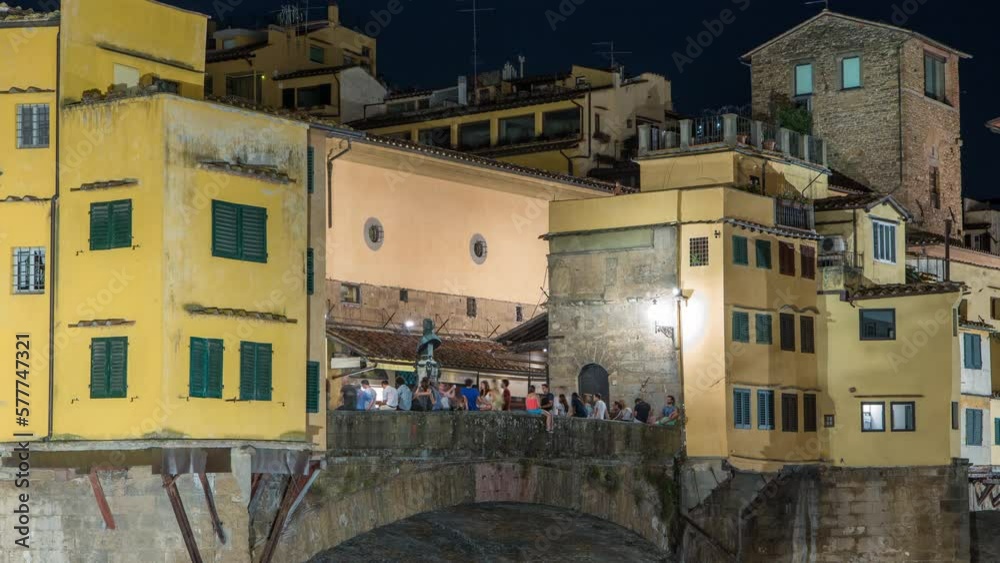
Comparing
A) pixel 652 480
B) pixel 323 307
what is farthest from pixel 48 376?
pixel 652 480

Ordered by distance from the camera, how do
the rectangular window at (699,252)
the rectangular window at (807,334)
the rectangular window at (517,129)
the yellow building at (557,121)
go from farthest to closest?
the rectangular window at (517,129) → the yellow building at (557,121) → the rectangular window at (807,334) → the rectangular window at (699,252)

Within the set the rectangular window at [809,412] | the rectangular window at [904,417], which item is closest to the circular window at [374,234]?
the rectangular window at [809,412]

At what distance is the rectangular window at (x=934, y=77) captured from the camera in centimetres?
7544

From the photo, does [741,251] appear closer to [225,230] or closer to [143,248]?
[225,230]

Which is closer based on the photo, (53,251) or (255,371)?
(53,251)

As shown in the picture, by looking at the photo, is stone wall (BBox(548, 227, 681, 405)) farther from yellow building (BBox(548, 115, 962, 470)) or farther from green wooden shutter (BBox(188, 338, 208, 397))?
green wooden shutter (BBox(188, 338, 208, 397))

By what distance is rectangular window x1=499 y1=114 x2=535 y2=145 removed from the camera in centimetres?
7631

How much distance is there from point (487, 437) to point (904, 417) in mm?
19547

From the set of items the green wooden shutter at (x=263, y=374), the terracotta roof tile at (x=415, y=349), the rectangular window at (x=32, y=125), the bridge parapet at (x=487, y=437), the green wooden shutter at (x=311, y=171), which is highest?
the rectangular window at (x=32, y=125)

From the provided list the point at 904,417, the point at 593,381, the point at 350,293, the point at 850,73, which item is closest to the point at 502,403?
the point at 593,381

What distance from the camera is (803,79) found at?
75.4 meters

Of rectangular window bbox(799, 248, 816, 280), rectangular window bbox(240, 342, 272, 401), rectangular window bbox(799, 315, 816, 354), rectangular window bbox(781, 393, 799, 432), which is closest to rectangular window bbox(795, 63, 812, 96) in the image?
rectangular window bbox(799, 248, 816, 280)

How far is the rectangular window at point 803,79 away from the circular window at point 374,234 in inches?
906

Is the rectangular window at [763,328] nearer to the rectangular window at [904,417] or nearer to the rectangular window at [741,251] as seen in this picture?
the rectangular window at [741,251]
